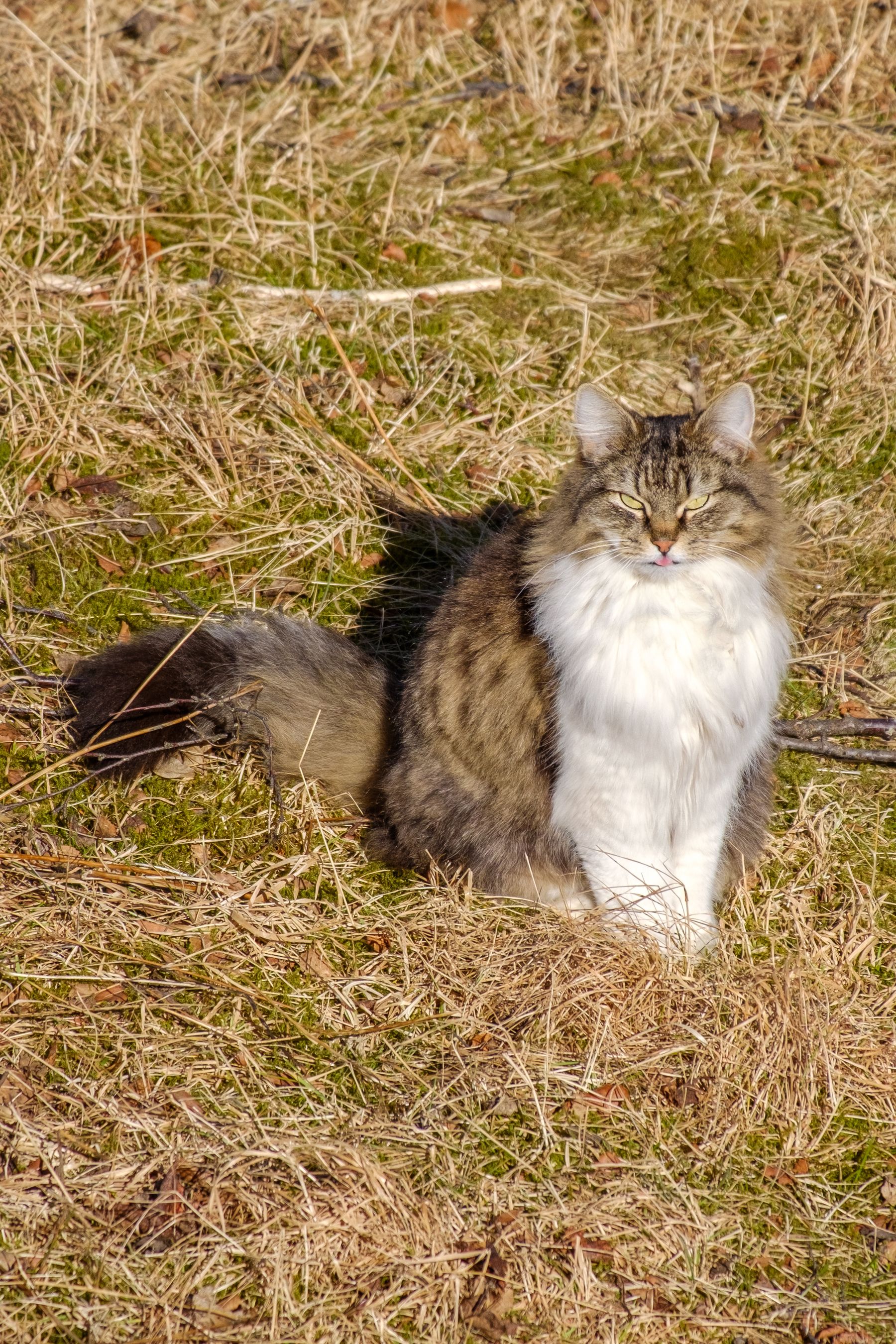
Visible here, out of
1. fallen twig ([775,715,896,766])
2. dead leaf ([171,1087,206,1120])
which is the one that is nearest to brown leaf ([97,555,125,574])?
dead leaf ([171,1087,206,1120])

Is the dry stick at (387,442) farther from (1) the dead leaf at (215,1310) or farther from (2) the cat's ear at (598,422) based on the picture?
(1) the dead leaf at (215,1310)

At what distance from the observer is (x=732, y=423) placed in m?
3.20

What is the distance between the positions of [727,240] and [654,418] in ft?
9.15

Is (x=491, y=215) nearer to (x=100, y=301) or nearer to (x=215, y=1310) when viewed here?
(x=100, y=301)

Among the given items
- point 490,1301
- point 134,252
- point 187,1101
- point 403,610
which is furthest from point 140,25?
point 490,1301

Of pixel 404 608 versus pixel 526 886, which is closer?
pixel 526 886

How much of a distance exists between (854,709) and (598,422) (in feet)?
5.81

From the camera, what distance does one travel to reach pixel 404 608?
4664 mm

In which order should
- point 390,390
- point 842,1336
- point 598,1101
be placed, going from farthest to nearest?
point 390,390
point 598,1101
point 842,1336

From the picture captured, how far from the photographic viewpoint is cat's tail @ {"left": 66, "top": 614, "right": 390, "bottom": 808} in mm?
3533

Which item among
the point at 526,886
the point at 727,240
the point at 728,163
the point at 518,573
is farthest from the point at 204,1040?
the point at 728,163

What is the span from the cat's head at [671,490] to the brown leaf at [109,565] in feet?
6.45

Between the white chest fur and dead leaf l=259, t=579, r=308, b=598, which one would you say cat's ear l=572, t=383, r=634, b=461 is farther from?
dead leaf l=259, t=579, r=308, b=598

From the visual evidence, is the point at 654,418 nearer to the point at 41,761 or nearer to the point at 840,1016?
the point at 840,1016
